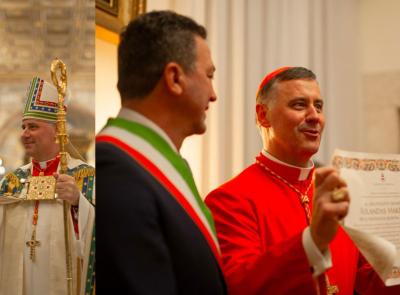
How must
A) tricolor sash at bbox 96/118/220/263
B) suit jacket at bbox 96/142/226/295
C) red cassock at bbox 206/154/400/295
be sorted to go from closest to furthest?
suit jacket at bbox 96/142/226/295, tricolor sash at bbox 96/118/220/263, red cassock at bbox 206/154/400/295

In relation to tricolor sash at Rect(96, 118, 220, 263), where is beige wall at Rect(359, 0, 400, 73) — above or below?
above

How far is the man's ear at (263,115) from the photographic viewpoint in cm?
Answer: 191

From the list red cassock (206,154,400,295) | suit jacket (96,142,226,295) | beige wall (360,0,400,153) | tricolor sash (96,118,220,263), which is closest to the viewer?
suit jacket (96,142,226,295)

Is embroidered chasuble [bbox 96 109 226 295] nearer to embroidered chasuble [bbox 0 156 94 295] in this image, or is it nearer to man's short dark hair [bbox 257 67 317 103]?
embroidered chasuble [bbox 0 156 94 295]

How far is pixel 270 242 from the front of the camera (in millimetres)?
1664

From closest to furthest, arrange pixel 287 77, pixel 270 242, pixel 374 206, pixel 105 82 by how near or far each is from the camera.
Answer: pixel 105 82, pixel 374 206, pixel 270 242, pixel 287 77

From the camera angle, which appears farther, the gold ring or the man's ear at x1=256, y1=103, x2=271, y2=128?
the man's ear at x1=256, y1=103, x2=271, y2=128

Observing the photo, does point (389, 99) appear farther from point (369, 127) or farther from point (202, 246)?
point (202, 246)

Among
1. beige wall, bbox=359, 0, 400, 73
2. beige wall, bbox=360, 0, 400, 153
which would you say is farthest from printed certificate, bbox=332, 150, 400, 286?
beige wall, bbox=359, 0, 400, 73

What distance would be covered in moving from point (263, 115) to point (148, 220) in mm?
974

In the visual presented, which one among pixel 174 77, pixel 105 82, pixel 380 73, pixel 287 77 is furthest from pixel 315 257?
pixel 380 73

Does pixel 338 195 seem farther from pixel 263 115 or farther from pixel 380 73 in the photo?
Result: pixel 380 73

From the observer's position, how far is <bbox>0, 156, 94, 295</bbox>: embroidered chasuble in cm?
111

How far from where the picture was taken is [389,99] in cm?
353
